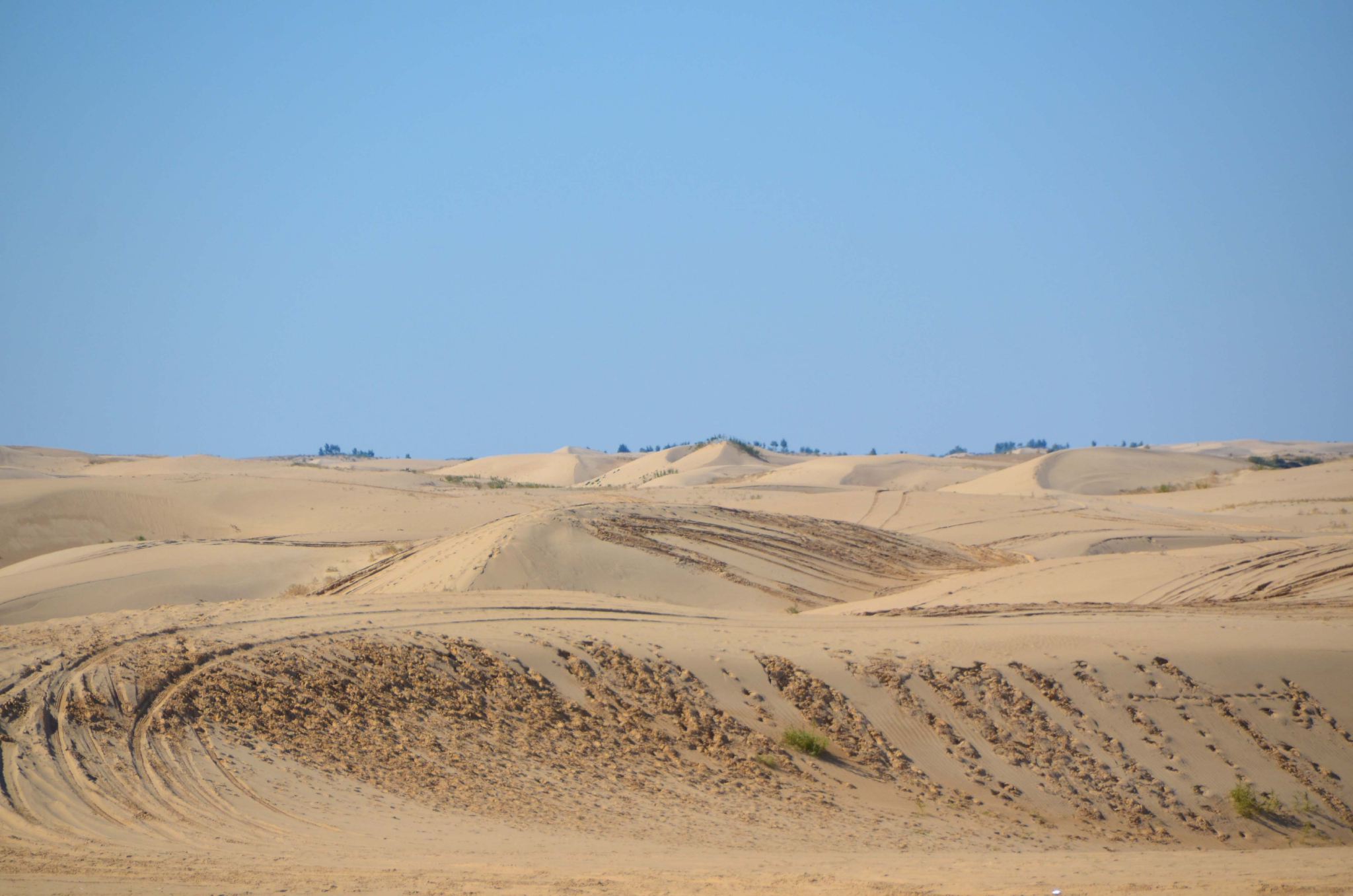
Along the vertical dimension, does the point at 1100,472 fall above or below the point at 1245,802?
above

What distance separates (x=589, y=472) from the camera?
180 ft

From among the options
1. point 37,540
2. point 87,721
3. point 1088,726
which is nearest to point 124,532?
point 37,540

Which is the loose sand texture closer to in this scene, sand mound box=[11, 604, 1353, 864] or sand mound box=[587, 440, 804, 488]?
sand mound box=[11, 604, 1353, 864]

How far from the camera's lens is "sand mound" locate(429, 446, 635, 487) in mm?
53534

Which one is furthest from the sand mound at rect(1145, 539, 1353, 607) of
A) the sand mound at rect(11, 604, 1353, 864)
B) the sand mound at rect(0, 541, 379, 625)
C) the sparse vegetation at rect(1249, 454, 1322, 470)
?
the sparse vegetation at rect(1249, 454, 1322, 470)

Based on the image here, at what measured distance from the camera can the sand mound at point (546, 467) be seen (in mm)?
→ 53534

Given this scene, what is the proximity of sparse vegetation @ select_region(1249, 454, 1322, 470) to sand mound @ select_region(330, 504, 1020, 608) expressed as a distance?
27394 millimetres

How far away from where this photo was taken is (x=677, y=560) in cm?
1598

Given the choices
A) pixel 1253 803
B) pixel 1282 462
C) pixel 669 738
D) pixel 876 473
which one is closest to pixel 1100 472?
pixel 1282 462

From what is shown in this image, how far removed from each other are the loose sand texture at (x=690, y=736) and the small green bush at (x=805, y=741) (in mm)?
57

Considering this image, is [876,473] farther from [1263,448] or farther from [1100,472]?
[1263,448]

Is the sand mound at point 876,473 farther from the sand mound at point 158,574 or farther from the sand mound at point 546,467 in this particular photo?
the sand mound at point 158,574

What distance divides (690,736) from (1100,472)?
123 feet

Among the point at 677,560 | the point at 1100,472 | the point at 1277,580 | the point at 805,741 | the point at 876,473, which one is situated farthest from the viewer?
the point at 876,473
